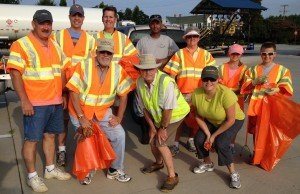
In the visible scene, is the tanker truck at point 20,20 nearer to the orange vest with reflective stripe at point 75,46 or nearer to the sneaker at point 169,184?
the orange vest with reflective stripe at point 75,46

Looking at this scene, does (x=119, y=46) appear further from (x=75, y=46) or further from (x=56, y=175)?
(x=56, y=175)

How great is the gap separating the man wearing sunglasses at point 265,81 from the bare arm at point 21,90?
2.63 m

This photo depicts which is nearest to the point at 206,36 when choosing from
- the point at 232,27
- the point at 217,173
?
the point at 232,27

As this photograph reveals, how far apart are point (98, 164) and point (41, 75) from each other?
114 cm

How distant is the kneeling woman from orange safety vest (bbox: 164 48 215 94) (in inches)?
21.8

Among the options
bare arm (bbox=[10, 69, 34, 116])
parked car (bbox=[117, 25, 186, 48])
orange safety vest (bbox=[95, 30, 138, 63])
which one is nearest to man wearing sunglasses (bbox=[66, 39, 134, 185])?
bare arm (bbox=[10, 69, 34, 116])

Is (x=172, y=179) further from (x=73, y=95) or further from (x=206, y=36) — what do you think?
(x=206, y=36)

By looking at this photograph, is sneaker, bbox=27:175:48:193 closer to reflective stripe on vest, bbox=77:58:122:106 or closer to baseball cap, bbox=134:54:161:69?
reflective stripe on vest, bbox=77:58:122:106

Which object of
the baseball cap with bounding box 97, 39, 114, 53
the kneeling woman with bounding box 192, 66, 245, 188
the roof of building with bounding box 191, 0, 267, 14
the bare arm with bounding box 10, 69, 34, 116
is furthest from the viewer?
the roof of building with bounding box 191, 0, 267, 14

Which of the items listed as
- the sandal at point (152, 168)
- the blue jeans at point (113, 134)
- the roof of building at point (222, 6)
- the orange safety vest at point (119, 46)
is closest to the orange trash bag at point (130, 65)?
the orange safety vest at point (119, 46)

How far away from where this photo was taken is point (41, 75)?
357 cm

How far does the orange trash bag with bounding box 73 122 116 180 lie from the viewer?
12.1 feet

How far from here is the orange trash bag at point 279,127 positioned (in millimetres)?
4074

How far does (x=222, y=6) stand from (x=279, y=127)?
18268 millimetres
